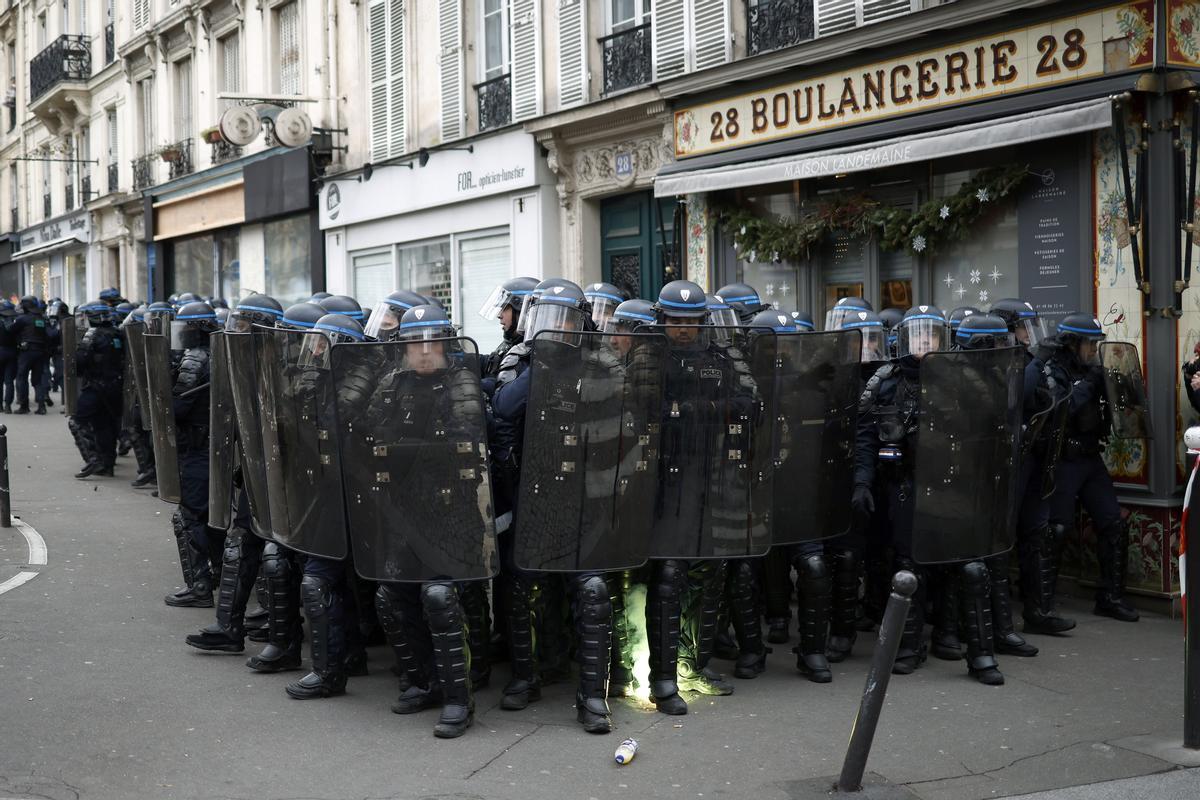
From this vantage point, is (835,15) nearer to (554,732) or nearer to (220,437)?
(220,437)

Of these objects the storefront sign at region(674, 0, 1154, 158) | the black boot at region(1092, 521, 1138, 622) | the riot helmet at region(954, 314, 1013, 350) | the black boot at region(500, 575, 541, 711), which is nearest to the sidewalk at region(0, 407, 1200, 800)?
the black boot at region(500, 575, 541, 711)

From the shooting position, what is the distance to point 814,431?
673cm

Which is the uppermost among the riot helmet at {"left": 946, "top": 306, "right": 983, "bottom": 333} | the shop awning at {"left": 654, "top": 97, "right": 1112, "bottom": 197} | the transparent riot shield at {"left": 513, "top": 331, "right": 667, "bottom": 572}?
the shop awning at {"left": 654, "top": 97, "right": 1112, "bottom": 197}

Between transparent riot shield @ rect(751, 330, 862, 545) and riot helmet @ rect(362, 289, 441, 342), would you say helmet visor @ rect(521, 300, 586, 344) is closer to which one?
riot helmet @ rect(362, 289, 441, 342)

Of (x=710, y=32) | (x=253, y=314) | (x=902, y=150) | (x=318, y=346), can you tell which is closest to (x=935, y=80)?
(x=902, y=150)

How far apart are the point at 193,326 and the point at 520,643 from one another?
3449 millimetres

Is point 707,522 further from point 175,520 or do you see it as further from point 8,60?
point 8,60

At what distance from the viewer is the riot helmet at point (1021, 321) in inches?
315

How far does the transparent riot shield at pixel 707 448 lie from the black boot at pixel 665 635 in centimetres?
11

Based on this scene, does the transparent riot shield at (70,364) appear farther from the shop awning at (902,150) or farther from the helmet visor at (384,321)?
the helmet visor at (384,321)

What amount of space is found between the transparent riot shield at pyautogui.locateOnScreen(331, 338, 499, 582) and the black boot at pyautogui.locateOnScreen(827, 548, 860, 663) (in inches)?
83.2

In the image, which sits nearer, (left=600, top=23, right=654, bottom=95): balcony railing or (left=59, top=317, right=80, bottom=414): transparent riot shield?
(left=600, top=23, right=654, bottom=95): balcony railing

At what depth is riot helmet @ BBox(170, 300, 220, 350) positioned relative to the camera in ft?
27.0

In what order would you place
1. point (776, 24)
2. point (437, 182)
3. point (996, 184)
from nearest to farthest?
point (996, 184) → point (776, 24) → point (437, 182)
